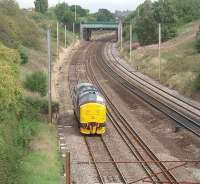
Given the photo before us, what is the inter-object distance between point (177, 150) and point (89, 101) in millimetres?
6841

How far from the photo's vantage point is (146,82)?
68625 mm

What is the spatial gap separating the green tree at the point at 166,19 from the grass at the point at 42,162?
2746 inches

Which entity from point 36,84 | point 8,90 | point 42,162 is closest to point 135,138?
point 8,90

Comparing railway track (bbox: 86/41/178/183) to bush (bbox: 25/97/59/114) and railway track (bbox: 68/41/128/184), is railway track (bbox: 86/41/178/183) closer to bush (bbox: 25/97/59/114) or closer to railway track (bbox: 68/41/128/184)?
railway track (bbox: 68/41/128/184)

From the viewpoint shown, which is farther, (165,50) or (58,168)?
(165,50)

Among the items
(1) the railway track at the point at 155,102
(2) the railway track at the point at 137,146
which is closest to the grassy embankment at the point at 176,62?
(1) the railway track at the point at 155,102

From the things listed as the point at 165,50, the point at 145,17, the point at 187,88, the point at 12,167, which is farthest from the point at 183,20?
the point at 12,167

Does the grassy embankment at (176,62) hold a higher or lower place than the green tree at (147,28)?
lower

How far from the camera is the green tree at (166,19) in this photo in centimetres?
10412

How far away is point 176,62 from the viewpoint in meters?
73.2

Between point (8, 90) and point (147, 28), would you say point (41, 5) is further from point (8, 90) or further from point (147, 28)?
point (8, 90)

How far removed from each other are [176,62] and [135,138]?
37.6 metres

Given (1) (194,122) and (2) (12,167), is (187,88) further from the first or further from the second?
(2) (12,167)

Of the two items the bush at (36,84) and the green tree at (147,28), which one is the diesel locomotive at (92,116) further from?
the green tree at (147,28)
